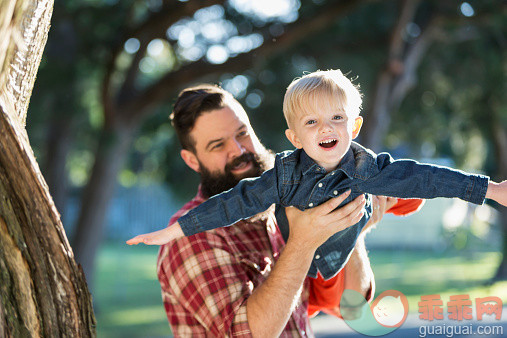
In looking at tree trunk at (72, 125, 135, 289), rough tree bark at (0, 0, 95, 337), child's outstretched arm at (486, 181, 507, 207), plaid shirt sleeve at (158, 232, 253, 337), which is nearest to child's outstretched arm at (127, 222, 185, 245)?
plaid shirt sleeve at (158, 232, 253, 337)

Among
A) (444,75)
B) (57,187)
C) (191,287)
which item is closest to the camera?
(191,287)

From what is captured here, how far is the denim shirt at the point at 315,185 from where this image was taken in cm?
209

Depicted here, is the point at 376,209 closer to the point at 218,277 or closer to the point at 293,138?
the point at 293,138

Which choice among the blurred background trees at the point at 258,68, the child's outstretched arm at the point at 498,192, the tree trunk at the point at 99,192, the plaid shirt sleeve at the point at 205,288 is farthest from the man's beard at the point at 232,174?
the tree trunk at the point at 99,192

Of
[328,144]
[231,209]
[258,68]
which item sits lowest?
[231,209]

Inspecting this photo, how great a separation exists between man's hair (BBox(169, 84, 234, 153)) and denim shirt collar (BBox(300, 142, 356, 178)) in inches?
28.1

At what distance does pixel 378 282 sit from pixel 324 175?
39.9 feet

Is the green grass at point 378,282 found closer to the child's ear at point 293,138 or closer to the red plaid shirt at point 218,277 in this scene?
the red plaid shirt at point 218,277

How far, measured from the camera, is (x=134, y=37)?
8.81 m

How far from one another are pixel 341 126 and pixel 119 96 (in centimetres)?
745

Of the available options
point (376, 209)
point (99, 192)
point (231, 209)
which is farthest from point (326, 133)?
point (99, 192)

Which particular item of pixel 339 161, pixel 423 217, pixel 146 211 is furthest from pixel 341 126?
pixel 146 211

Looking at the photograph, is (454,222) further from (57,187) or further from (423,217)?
(57,187)

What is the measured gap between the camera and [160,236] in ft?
6.88
